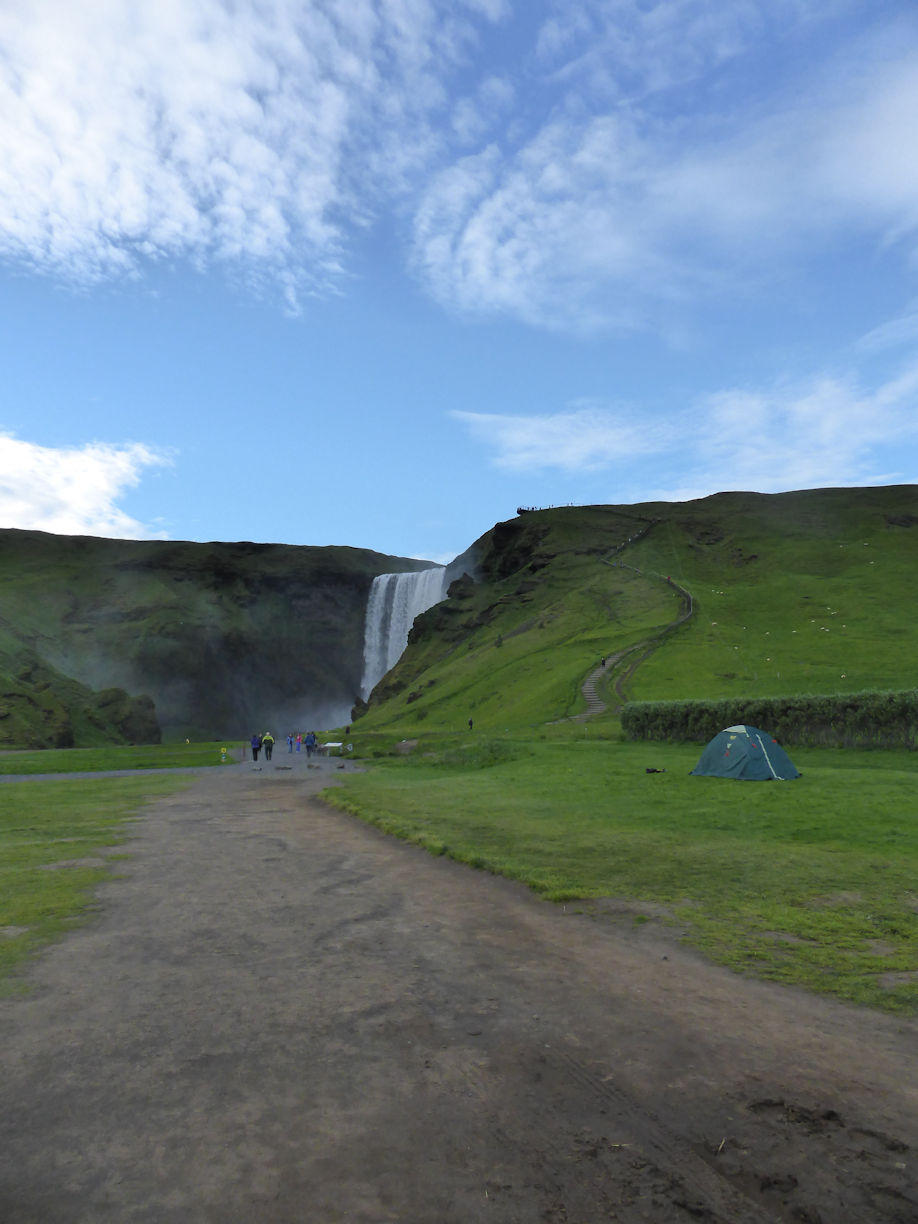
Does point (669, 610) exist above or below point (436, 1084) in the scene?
above

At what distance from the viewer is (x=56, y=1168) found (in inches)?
181

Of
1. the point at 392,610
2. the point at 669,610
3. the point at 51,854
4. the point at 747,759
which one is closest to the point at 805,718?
the point at 747,759

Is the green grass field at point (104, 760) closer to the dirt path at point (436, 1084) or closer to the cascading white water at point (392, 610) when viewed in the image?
the dirt path at point (436, 1084)

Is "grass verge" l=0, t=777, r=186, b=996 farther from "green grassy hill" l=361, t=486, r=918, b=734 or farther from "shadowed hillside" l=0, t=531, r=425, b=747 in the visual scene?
"shadowed hillside" l=0, t=531, r=425, b=747

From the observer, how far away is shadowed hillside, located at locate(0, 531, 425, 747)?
365 ft

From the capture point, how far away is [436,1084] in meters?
5.67

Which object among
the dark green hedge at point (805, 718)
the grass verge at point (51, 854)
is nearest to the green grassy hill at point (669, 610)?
the dark green hedge at point (805, 718)

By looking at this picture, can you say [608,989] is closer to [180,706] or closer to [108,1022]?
[108,1022]

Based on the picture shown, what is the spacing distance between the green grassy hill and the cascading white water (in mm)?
8598

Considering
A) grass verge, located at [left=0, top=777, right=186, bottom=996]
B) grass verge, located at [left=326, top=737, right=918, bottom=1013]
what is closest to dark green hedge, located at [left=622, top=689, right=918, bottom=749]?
grass verge, located at [left=326, top=737, right=918, bottom=1013]

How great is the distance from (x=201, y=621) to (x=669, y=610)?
76.1m

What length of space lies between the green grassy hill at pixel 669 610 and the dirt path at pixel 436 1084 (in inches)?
1738

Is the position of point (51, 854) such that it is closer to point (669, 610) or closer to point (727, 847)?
point (727, 847)

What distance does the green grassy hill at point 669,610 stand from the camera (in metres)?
58.2
